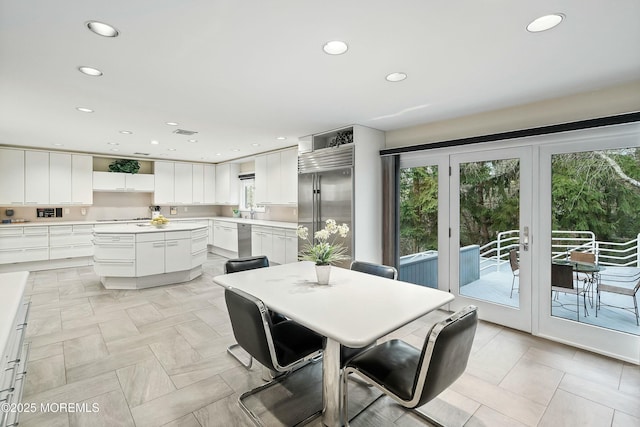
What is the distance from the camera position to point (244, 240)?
274 inches

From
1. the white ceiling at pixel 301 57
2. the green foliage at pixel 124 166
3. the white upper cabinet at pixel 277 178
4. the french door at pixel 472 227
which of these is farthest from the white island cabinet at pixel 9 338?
the green foliage at pixel 124 166

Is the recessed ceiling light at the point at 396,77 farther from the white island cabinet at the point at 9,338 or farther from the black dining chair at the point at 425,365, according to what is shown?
the white island cabinet at the point at 9,338

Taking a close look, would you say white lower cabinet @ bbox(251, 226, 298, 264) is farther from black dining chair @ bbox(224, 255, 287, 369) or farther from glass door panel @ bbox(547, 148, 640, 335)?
glass door panel @ bbox(547, 148, 640, 335)

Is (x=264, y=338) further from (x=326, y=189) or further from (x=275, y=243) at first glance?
(x=275, y=243)

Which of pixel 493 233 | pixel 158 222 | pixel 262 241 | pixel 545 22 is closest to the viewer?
pixel 545 22

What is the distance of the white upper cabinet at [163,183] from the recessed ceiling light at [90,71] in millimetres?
5403

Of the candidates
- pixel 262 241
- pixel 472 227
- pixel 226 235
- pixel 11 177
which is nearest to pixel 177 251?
pixel 262 241

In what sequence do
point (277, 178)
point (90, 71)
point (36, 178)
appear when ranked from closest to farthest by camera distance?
1. point (90, 71)
2. point (36, 178)
3. point (277, 178)

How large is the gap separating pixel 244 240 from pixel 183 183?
258 cm

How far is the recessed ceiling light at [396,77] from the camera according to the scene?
→ 262cm

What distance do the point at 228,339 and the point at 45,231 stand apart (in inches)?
214

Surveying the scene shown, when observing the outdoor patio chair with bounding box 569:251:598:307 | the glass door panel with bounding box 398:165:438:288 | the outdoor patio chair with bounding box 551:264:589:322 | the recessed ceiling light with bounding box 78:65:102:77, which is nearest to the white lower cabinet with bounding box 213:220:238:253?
the glass door panel with bounding box 398:165:438:288

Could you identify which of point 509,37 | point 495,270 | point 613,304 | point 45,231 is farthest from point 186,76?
point 45,231

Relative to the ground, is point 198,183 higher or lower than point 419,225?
higher
